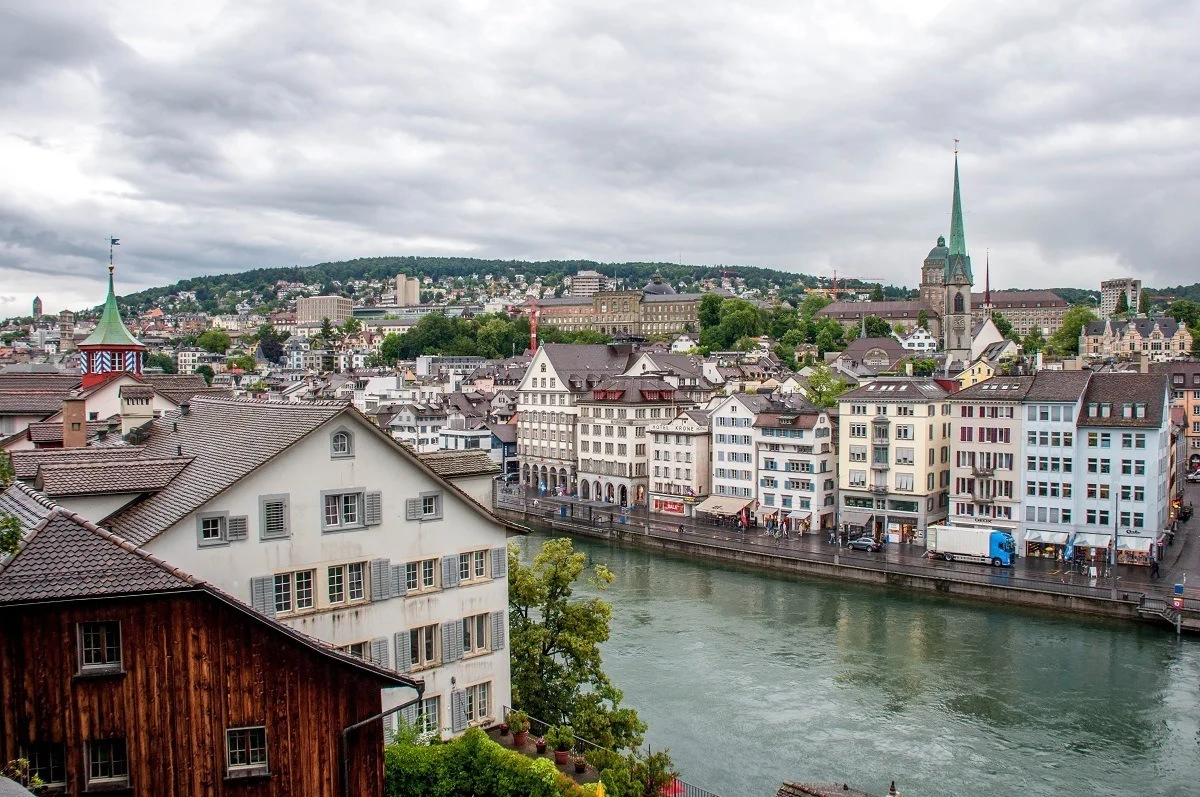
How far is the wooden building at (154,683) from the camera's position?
9.33m

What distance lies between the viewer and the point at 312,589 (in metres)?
16.9

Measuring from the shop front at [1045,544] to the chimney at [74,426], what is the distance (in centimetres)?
4131

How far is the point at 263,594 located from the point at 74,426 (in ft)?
53.1

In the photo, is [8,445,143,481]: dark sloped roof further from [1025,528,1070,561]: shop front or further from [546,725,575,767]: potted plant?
[1025,528,1070,561]: shop front

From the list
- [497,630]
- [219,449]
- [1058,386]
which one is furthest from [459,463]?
[1058,386]

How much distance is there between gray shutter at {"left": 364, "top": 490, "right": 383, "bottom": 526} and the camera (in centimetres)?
1745

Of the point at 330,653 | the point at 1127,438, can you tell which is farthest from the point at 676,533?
the point at 330,653

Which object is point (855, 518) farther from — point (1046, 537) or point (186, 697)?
point (186, 697)

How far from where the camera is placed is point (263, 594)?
16.2 metres

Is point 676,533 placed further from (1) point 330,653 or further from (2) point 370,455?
(1) point 330,653

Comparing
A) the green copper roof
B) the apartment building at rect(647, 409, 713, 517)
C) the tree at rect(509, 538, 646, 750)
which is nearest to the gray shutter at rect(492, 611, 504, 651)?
the tree at rect(509, 538, 646, 750)

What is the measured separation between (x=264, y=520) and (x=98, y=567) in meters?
6.73

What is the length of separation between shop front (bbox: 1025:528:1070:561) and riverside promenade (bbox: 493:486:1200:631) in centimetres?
115

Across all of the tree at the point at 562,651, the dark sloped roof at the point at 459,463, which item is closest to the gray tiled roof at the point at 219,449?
the dark sloped roof at the point at 459,463
